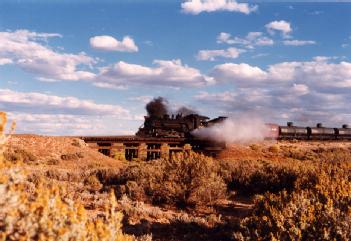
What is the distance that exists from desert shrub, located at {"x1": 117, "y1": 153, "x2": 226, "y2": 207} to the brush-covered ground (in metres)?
0.03

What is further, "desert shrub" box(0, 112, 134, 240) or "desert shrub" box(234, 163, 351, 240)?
"desert shrub" box(234, 163, 351, 240)

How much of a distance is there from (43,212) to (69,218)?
0.27 m

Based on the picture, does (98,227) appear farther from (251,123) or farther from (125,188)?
(251,123)

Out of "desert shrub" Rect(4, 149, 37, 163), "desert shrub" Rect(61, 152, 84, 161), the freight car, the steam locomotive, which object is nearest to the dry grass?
"desert shrub" Rect(4, 149, 37, 163)

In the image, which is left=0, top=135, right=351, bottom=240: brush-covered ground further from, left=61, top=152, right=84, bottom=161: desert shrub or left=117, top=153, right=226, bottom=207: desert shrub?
left=61, top=152, right=84, bottom=161: desert shrub

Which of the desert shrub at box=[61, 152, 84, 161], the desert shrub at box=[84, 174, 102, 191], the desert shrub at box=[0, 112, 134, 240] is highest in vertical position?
the desert shrub at box=[0, 112, 134, 240]

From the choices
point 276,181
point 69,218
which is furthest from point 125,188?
point 69,218

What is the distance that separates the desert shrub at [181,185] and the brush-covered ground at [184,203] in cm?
3

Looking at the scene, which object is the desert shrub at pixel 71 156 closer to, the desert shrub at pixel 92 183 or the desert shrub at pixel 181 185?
the desert shrub at pixel 92 183

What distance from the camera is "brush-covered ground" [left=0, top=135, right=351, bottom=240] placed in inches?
146

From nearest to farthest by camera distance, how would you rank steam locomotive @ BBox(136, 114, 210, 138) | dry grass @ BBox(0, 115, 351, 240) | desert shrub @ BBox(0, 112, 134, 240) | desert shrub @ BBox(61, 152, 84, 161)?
desert shrub @ BBox(0, 112, 134, 240)
dry grass @ BBox(0, 115, 351, 240)
desert shrub @ BBox(61, 152, 84, 161)
steam locomotive @ BBox(136, 114, 210, 138)

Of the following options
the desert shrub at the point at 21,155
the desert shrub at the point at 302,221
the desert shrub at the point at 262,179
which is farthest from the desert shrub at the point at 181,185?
the desert shrub at the point at 21,155

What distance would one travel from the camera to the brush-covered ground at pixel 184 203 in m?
3.71

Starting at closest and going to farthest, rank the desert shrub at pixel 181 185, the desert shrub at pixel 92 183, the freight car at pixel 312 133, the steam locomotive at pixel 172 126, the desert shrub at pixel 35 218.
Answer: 1. the desert shrub at pixel 35 218
2. the desert shrub at pixel 181 185
3. the desert shrub at pixel 92 183
4. the steam locomotive at pixel 172 126
5. the freight car at pixel 312 133
